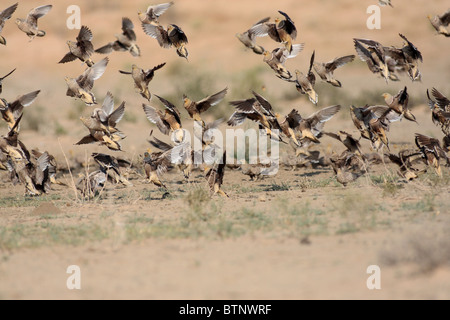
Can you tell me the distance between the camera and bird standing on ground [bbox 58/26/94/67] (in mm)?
7984

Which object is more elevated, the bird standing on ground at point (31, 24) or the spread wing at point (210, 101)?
the bird standing on ground at point (31, 24)

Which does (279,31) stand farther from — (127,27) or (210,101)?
(127,27)

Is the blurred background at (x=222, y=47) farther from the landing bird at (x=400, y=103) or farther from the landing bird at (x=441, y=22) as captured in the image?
the landing bird at (x=400, y=103)

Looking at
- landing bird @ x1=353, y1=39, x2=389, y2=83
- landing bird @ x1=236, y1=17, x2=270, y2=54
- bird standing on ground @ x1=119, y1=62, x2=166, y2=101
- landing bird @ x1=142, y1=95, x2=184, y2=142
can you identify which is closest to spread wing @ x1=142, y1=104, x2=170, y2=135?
landing bird @ x1=142, y1=95, x2=184, y2=142

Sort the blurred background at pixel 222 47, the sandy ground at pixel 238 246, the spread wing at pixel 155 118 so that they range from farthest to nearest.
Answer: the blurred background at pixel 222 47
the spread wing at pixel 155 118
the sandy ground at pixel 238 246

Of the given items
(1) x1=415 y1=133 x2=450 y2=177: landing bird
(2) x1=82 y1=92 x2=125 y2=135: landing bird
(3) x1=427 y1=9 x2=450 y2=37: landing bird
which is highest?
(3) x1=427 y1=9 x2=450 y2=37: landing bird

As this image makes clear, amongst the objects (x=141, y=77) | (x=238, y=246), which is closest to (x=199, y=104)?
(x=141, y=77)

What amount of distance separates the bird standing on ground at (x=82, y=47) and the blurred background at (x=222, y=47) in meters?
11.4

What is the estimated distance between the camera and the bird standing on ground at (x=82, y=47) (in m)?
7.98

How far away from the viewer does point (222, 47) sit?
29219 millimetres

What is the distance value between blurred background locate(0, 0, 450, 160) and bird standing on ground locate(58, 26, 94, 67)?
37.5 feet

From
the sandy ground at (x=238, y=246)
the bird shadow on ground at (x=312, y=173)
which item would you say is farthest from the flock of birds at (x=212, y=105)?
the bird shadow on ground at (x=312, y=173)

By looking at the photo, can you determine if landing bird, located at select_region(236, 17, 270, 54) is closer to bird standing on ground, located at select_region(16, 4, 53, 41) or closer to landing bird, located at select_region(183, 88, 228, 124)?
landing bird, located at select_region(183, 88, 228, 124)

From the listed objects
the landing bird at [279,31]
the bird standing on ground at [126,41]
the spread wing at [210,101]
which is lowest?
the spread wing at [210,101]
